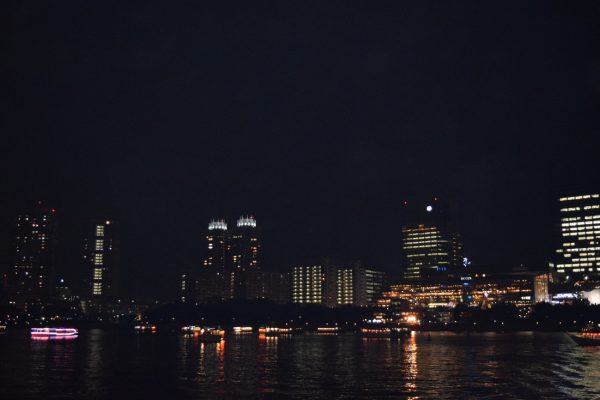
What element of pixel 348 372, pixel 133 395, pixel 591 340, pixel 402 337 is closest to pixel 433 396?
pixel 348 372

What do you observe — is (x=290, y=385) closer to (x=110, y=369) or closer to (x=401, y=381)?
(x=401, y=381)

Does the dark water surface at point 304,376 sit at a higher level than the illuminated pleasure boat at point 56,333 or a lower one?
higher

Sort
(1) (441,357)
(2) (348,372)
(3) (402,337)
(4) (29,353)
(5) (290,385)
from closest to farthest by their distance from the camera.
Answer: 1. (5) (290,385)
2. (2) (348,372)
3. (1) (441,357)
4. (4) (29,353)
5. (3) (402,337)

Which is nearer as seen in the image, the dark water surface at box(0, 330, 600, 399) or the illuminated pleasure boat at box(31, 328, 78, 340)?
the dark water surface at box(0, 330, 600, 399)

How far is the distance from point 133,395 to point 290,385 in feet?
52.7

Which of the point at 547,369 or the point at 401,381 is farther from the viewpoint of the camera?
the point at 547,369

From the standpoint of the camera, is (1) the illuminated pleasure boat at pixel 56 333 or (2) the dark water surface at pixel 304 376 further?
(1) the illuminated pleasure boat at pixel 56 333

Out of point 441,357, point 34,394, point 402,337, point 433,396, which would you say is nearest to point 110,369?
point 34,394

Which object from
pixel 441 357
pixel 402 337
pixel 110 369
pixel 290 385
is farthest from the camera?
pixel 402 337

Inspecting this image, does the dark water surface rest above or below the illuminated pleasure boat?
above

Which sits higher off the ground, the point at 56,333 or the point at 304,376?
the point at 304,376

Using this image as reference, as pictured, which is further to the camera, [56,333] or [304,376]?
[56,333]

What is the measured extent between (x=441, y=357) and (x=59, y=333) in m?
132

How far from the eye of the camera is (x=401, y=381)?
219ft
